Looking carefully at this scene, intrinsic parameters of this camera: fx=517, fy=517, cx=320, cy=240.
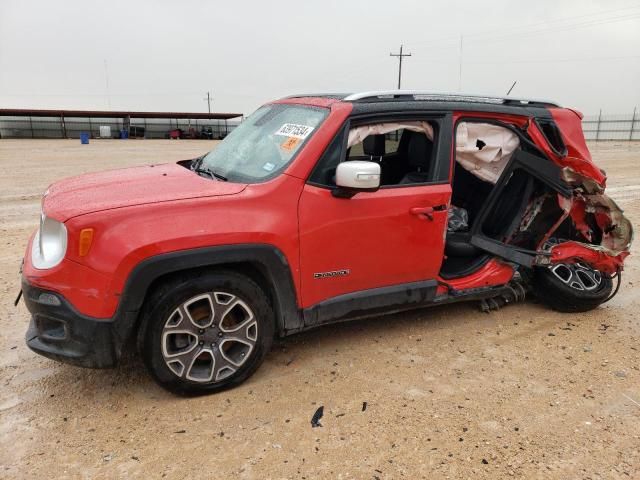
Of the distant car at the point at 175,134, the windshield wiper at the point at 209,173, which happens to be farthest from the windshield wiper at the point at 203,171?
the distant car at the point at 175,134

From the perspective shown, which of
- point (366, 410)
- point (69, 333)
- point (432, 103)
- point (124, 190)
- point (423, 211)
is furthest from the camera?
point (432, 103)

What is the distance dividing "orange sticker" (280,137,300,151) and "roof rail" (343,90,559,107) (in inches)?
18.0

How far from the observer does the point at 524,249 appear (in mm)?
4414

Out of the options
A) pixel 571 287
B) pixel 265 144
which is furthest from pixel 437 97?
pixel 571 287

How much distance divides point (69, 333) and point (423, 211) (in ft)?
7.70

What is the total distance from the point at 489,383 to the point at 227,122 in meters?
48.2

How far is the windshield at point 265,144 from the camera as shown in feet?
11.2

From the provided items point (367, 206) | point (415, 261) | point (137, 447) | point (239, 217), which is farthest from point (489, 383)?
point (137, 447)

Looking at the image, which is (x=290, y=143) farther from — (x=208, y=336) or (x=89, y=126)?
(x=89, y=126)

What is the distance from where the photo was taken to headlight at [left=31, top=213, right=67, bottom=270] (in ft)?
9.25

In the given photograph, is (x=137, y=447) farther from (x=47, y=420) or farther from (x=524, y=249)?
(x=524, y=249)

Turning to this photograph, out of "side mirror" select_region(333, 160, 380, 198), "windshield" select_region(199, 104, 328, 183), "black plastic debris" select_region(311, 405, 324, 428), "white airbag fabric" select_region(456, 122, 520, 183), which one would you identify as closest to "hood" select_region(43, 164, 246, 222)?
"windshield" select_region(199, 104, 328, 183)

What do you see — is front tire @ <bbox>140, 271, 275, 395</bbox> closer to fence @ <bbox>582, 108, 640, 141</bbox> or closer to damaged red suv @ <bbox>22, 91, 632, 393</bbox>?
damaged red suv @ <bbox>22, 91, 632, 393</bbox>

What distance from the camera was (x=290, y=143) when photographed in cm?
348
